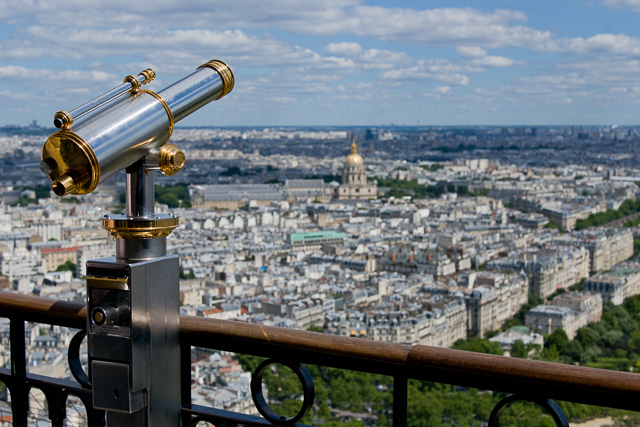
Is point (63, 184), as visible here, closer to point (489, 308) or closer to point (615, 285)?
point (489, 308)

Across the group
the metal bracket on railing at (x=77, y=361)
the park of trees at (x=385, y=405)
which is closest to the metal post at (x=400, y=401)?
the metal bracket on railing at (x=77, y=361)

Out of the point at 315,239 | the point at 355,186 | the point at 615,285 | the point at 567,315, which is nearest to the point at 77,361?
the point at 567,315

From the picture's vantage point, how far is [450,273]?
93.0 feet

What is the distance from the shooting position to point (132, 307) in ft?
4.17

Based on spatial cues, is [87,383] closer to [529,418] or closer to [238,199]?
[529,418]

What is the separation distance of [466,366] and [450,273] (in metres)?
27.4

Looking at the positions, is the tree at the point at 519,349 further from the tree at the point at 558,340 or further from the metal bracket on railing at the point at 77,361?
the metal bracket on railing at the point at 77,361

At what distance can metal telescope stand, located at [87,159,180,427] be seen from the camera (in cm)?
127

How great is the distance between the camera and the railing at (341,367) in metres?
1.20

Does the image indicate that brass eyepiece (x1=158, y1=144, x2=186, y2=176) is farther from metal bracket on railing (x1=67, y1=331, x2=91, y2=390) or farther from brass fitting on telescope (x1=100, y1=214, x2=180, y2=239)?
metal bracket on railing (x1=67, y1=331, x2=91, y2=390)

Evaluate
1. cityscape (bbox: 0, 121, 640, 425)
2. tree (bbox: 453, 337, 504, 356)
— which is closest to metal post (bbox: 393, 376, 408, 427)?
cityscape (bbox: 0, 121, 640, 425)

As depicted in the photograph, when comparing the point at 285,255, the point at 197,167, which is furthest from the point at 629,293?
the point at 197,167

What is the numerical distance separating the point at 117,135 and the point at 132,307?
260 millimetres

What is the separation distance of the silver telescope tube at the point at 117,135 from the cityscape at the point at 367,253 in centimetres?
97
